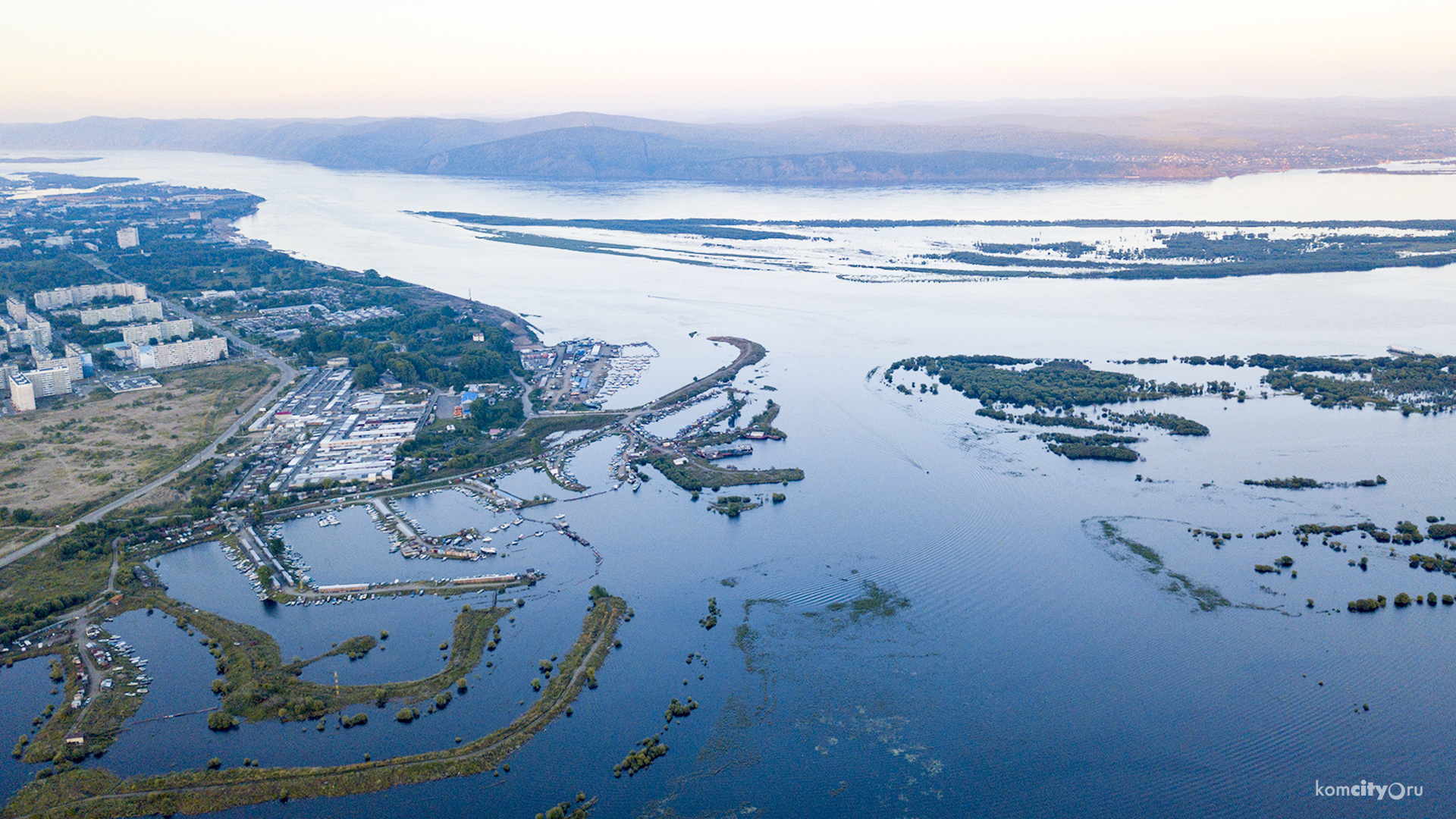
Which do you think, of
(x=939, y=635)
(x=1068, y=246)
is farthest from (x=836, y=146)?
(x=939, y=635)

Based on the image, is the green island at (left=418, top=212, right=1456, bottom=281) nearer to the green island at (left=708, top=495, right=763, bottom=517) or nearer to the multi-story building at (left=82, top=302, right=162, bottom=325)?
the multi-story building at (left=82, top=302, right=162, bottom=325)

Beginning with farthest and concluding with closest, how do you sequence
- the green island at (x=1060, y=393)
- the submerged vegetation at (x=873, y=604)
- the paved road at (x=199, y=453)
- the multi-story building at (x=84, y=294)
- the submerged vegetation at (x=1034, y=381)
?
the multi-story building at (x=84, y=294), the submerged vegetation at (x=1034, y=381), the green island at (x=1060, y=393), the paved road at (x=199, y=453), the submerged vegetation at (x=873, y=604)

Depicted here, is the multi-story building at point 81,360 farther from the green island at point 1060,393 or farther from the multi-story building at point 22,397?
the green island at point 1060,393

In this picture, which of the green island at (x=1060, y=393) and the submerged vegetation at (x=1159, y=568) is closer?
the submerged vegetation at (x=1159, y=568)

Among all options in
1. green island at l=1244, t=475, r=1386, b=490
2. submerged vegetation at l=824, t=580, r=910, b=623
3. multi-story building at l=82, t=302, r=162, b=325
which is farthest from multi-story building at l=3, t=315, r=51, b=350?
green island at l=1244, t=475, r=1386, b=490

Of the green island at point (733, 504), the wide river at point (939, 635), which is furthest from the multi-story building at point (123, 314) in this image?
the green island at point (733, 504)

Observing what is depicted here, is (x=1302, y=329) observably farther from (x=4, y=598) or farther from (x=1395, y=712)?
(x=4, y=598)
